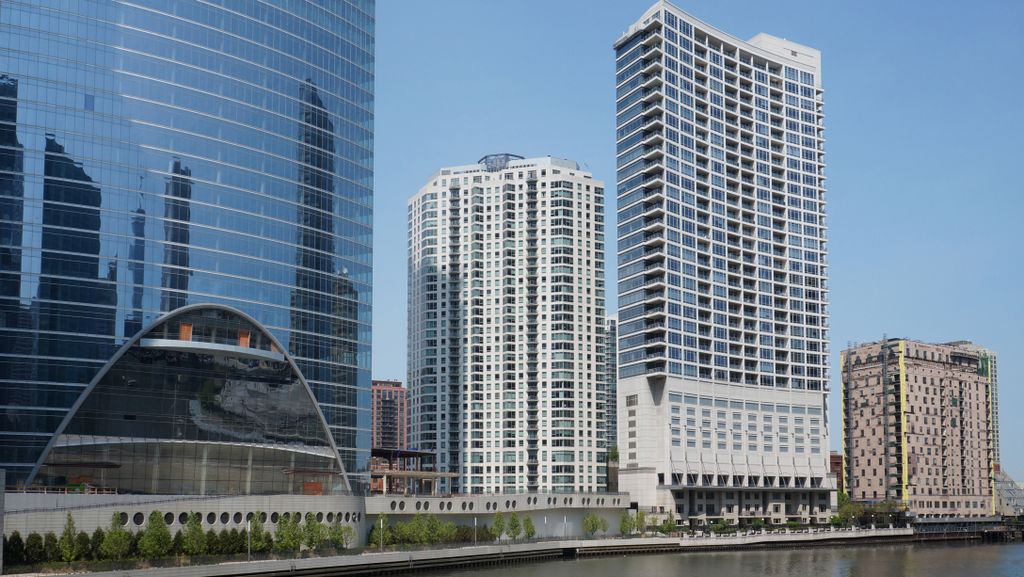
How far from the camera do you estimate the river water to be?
12138cm

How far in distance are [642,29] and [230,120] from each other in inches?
3558

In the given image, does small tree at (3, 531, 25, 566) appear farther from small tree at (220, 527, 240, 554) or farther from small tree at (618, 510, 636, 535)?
small tree at (618, 510, 636, 535)

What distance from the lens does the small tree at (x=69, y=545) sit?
9381 centimetres

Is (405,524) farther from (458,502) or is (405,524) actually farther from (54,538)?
(54,538)

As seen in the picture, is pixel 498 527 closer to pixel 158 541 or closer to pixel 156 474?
pixel 156 474

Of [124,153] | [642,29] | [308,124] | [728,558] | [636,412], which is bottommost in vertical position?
[728,558]

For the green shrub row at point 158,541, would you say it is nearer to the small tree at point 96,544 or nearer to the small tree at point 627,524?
the small tree at point 96,544

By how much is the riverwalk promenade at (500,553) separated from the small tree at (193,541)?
470 centimetres

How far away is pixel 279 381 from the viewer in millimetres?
129500

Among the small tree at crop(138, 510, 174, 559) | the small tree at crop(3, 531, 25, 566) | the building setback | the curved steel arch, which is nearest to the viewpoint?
the small tree at crop(3, 531, 25, 566)

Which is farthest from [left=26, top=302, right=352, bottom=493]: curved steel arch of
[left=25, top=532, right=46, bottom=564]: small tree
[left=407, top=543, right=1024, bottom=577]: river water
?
[left=407, top=543, right=1024, bottom=577]: river water

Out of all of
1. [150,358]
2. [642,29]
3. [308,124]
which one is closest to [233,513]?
[150,358]

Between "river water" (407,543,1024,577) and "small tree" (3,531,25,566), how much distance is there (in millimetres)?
39921

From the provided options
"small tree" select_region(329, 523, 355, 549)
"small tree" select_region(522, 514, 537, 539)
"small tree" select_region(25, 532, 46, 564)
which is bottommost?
"small tree" select_region(522, 514, 537, 539)
